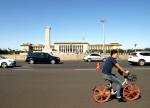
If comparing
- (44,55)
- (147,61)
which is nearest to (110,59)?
Result: (147,61)

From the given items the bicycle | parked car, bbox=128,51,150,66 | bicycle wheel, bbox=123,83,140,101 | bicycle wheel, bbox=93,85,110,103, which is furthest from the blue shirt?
parked car, bbox=128,51,150,66

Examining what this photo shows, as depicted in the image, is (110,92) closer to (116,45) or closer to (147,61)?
(147,61)

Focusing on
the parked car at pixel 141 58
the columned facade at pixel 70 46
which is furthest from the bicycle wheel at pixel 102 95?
the columned facade at pixel 70 46

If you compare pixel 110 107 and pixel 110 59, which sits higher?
pixel 110 59

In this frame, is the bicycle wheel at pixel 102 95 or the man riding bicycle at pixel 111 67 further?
the bicycle wheel at pixel 102 95

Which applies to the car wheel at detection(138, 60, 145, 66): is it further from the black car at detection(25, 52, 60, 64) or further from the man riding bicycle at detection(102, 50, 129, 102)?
the man riding bicycle at detection(102, 50, 129, 102)

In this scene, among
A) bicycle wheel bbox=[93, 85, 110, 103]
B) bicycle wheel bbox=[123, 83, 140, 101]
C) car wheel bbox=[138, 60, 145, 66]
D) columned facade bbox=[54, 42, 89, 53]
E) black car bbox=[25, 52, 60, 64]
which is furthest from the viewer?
columned facade bbox=[54, 42, 89, 53]

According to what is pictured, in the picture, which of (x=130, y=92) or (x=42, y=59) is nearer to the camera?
(x=130, y=92)

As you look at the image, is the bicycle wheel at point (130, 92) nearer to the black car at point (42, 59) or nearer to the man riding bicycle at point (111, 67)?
the man riding bicycle at point (111, 67)

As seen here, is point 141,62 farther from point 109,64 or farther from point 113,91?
point 109,64

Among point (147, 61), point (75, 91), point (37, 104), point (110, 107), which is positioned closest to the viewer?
point (110, 107)

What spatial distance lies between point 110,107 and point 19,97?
11.0 ft

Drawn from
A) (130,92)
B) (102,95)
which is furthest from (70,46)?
(102,95)

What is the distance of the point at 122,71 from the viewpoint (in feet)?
26.5
